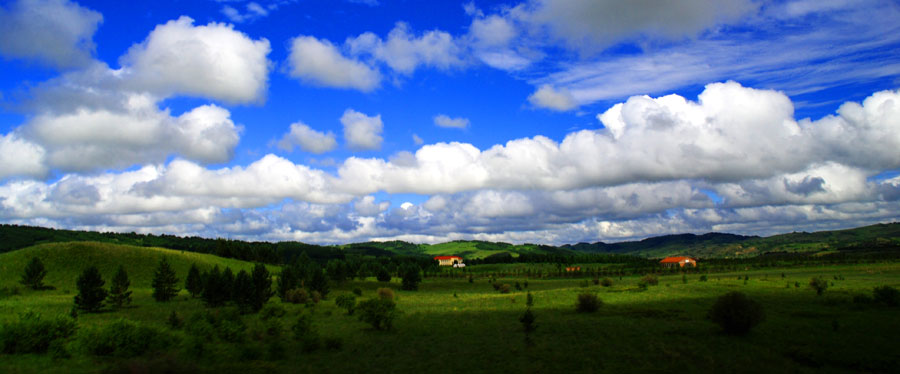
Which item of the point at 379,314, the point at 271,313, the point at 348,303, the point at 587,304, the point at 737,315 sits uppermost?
Answer: the point at 737,315

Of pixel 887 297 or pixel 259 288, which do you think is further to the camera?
pixel 259 288

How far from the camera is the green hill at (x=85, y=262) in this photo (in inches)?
3294

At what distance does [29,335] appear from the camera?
87.8 feet

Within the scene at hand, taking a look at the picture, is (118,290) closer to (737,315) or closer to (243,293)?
(243,293)

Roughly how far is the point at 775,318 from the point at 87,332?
4679cm

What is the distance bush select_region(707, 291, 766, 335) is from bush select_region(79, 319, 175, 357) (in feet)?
112

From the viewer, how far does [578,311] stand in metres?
44.2

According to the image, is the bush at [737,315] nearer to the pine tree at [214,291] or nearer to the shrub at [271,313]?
the shrub at [271,313]

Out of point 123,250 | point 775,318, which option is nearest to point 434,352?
point 775,318

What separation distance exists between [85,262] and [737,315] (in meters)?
109

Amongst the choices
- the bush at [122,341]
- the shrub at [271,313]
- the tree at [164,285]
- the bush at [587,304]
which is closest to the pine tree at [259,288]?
the shrub at [271,313]

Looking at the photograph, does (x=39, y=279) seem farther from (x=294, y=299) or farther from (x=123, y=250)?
(x=294, y=299)

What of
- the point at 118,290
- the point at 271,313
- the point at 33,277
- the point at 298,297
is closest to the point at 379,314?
the point at 271,313

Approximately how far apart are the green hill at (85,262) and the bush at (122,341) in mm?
66727
